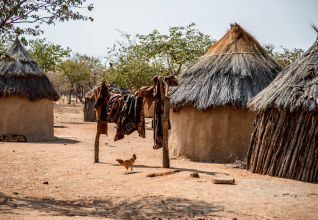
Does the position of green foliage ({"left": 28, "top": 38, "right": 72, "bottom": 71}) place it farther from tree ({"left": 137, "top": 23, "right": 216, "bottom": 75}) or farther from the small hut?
the small hut

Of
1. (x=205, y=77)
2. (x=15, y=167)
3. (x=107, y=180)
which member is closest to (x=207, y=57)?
(x=205, y=77)

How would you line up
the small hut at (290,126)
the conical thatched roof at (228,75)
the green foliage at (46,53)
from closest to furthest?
the small hut at (290,126), the conical thatched roof at (228,75), the green foliage at (46,53)

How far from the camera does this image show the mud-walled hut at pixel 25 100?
12.0m

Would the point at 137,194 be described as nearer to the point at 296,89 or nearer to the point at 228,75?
the point at 296,89

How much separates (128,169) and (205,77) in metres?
3.54

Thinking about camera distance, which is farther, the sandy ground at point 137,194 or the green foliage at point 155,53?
the green foliage at point 155,53

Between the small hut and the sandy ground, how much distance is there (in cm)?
32

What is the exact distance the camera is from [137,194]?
16.8ft

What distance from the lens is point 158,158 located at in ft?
30.3

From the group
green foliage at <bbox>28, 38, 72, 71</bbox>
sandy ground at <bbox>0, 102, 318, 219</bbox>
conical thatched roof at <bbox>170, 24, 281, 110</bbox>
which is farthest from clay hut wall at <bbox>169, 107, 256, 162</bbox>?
green foliage at <bbox>28, 38, 72, 71</bbox>

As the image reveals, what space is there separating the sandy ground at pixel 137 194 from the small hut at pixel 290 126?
317 mm

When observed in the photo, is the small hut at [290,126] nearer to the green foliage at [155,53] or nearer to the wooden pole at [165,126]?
the wooden pole at [165,126]

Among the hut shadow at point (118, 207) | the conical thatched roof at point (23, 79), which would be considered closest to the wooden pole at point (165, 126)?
the hut shadow at point (118, 207)

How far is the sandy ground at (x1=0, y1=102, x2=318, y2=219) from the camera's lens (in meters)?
4.14
